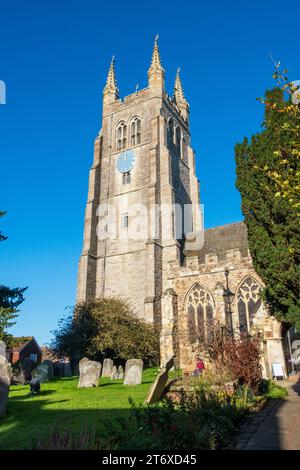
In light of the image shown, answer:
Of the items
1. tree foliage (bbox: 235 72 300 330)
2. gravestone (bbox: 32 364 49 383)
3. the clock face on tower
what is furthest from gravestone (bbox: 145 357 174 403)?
the clock face on tower

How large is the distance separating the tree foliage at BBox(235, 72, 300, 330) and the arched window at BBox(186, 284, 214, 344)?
9317 mm

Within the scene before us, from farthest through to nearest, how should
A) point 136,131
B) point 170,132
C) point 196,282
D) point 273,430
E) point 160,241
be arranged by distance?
point 170,132 < point 136,131 < point 160,241 < point 196,282 < point 273,430

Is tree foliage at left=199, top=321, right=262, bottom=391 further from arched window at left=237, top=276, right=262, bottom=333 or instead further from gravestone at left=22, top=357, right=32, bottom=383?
gravestone at left=22, top=357, right=32, bottom=383

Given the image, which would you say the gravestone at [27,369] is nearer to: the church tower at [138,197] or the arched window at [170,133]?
the church tower at [138,197]

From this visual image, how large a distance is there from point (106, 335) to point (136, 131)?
72.6 ft

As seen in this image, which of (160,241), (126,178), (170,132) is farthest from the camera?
(170,132)

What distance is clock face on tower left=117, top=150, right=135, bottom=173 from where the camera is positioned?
32.9m

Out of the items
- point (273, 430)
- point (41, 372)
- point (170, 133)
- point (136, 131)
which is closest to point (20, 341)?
point (41, 372)

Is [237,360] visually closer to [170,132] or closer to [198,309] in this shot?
[198,309]

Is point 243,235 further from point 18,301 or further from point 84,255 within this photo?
point 18,301

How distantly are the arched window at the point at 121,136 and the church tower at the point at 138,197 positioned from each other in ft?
0.34

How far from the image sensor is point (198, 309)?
22.5m
